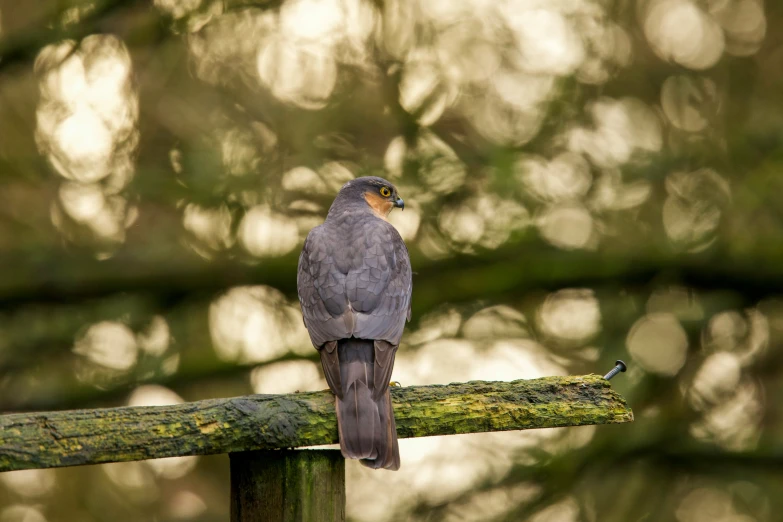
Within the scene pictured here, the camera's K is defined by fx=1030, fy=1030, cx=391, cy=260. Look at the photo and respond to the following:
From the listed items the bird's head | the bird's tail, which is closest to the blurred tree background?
the bird's head

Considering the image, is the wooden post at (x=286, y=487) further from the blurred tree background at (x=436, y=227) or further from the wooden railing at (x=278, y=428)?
the blurred tree background at (x=436, y=227)

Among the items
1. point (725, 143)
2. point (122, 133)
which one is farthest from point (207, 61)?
point (725, 143)

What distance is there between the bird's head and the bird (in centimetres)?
6

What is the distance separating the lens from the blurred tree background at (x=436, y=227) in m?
6.61

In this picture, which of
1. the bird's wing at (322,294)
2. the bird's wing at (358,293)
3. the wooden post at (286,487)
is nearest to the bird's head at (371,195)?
the bird's wing at (358,293)

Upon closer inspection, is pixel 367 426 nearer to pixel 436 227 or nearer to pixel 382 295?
pixel 382 295

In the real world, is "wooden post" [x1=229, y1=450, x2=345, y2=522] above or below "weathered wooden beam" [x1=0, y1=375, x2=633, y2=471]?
below

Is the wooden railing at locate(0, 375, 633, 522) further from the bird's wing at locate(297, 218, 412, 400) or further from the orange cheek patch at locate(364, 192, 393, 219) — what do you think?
the orange cheek patch at locate(364, 192, 393, 219)

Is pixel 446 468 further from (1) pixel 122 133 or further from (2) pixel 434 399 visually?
(2) pixel 434 399

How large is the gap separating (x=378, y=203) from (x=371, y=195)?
0.20ft

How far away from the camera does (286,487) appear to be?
266 centimetres

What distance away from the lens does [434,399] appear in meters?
3.09

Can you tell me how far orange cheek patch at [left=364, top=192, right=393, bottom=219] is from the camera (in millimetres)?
5230

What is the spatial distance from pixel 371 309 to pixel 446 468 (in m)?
3.17
